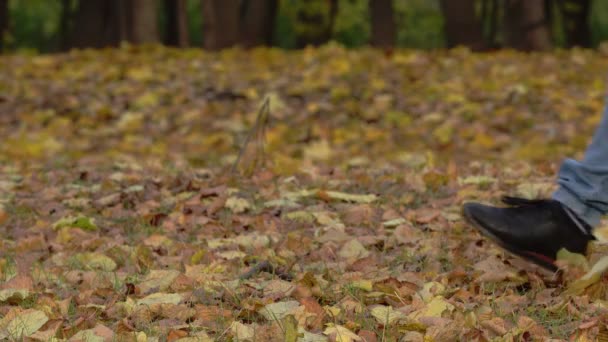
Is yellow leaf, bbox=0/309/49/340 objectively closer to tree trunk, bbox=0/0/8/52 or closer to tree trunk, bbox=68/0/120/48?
tree trunk, bbox=68/0/120/48

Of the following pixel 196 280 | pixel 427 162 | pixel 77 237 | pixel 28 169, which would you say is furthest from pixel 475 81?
pixel 196 280

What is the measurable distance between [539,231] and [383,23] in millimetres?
11510

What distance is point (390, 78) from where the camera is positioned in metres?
9.78

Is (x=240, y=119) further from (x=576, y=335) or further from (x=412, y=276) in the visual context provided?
(x=576, y=335)

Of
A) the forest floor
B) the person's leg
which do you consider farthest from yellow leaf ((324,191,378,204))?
the person's leg

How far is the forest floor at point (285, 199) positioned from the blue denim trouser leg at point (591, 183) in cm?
19

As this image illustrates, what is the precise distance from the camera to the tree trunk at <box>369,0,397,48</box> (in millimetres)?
14320

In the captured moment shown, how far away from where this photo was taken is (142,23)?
12.5m

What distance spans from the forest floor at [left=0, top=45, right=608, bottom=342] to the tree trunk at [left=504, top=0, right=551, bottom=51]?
2375mm

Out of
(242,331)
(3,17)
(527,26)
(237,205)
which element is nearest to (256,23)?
(527,26)

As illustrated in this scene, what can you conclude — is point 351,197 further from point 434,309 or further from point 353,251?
point 434,309

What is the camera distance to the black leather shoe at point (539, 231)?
314cm

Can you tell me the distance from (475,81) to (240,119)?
2.56 m

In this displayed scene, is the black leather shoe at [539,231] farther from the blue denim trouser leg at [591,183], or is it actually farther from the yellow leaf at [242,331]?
the yellow leaf at [242,331]
